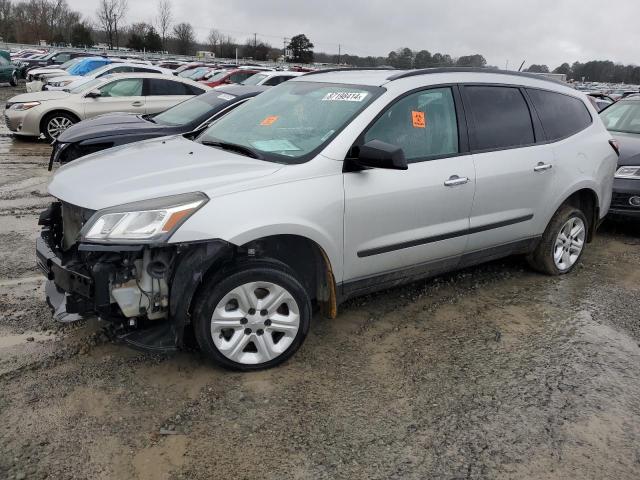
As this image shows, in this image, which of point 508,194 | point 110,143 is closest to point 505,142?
point 508,194

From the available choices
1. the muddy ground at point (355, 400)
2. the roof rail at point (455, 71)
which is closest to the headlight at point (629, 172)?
the roof rail at point (455, 71)

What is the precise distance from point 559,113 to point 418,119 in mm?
1762

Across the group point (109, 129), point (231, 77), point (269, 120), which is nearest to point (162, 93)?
point (109, 129)

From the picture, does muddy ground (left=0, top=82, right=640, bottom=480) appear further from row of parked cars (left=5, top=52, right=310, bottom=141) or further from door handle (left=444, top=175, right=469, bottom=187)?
row of parked cars (left=5, top=52, right=310, bottom=141)

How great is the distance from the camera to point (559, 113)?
4840mm

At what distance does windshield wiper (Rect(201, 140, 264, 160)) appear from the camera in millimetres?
3531

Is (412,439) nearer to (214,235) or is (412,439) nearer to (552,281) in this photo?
(214,235)

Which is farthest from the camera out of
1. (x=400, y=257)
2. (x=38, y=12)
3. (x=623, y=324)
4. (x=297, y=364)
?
(x=38, y=12)

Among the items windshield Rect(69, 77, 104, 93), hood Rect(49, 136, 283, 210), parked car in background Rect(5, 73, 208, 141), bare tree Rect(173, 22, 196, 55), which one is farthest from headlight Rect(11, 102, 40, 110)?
bare tree Rect(173, 22, 196, 55)

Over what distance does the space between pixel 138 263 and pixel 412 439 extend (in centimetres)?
170

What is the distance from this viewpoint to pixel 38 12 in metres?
82.5

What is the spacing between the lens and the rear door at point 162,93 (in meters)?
11.1

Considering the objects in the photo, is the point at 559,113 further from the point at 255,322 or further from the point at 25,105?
the point at 25,105

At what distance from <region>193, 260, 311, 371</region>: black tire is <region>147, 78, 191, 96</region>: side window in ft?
29.6
